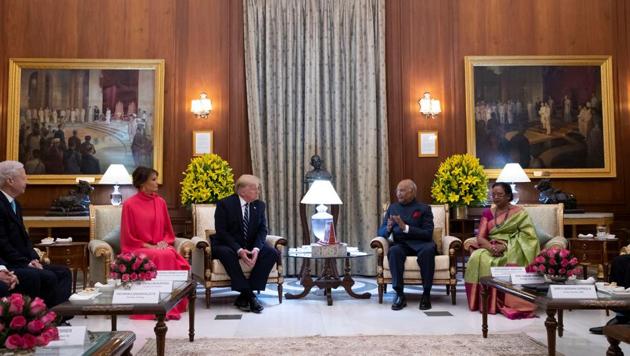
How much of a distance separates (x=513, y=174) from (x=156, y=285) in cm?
540

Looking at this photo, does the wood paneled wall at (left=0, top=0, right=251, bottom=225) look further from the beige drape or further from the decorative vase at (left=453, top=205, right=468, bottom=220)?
the decorative vase at (left=453, top=205, right=468, bottom=220)

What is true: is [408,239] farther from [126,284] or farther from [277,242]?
[126,284]

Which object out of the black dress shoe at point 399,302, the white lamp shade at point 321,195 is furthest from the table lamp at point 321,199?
the black dress shoe at point 399,302

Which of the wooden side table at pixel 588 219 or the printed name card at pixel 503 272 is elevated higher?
the wooden side table at pixel 588 219

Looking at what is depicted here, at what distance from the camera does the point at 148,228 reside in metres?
5.95

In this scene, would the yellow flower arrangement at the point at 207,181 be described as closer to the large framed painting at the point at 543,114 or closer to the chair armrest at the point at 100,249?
the chair armrest at the point at 100,249

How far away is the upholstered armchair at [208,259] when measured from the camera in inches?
240

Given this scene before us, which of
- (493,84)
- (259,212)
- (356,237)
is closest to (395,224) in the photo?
(259,212)

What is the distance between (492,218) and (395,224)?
1.00 m

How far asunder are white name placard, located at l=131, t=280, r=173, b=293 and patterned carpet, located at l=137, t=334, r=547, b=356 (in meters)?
0.54

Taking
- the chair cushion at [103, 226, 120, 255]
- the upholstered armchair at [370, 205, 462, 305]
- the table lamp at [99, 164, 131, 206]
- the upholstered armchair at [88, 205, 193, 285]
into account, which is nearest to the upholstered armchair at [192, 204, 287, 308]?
the upholstered armchair at [88, 205, 193, 285]

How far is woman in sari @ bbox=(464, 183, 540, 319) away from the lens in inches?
228

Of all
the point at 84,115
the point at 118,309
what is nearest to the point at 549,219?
the point at 118,309

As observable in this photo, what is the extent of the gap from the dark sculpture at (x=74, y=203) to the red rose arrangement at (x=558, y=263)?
575cm
